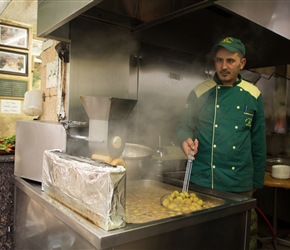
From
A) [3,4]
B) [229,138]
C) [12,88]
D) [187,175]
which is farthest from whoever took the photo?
[12,88]

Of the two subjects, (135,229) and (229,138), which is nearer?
(135,229)

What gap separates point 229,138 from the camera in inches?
73.7

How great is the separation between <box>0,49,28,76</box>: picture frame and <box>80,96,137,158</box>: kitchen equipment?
363 centimetres

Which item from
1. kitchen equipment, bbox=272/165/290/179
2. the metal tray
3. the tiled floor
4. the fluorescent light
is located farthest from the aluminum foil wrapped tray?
the fluorescent light

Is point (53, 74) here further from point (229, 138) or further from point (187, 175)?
point (229, 138)

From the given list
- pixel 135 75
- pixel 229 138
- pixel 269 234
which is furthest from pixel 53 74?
pixel 269 234

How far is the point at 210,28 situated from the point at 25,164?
6.58 ft

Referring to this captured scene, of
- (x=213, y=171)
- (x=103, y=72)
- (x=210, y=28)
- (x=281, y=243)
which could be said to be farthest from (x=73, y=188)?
(x=281, y=243)

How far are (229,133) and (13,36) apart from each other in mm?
4117

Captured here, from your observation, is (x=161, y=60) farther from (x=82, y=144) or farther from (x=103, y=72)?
(x=82, y=144)

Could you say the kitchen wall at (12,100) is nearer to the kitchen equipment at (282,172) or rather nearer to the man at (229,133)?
the man at (229,133)

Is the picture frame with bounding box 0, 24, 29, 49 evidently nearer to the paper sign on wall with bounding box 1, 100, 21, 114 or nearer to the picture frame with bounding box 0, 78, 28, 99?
the picture frame with bounding box 0, 78, 28, 99

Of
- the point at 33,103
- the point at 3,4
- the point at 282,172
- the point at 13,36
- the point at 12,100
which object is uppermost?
the point at 3,4

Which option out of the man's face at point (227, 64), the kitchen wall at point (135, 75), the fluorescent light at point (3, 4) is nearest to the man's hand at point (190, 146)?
the man's face at point (227, 64)
